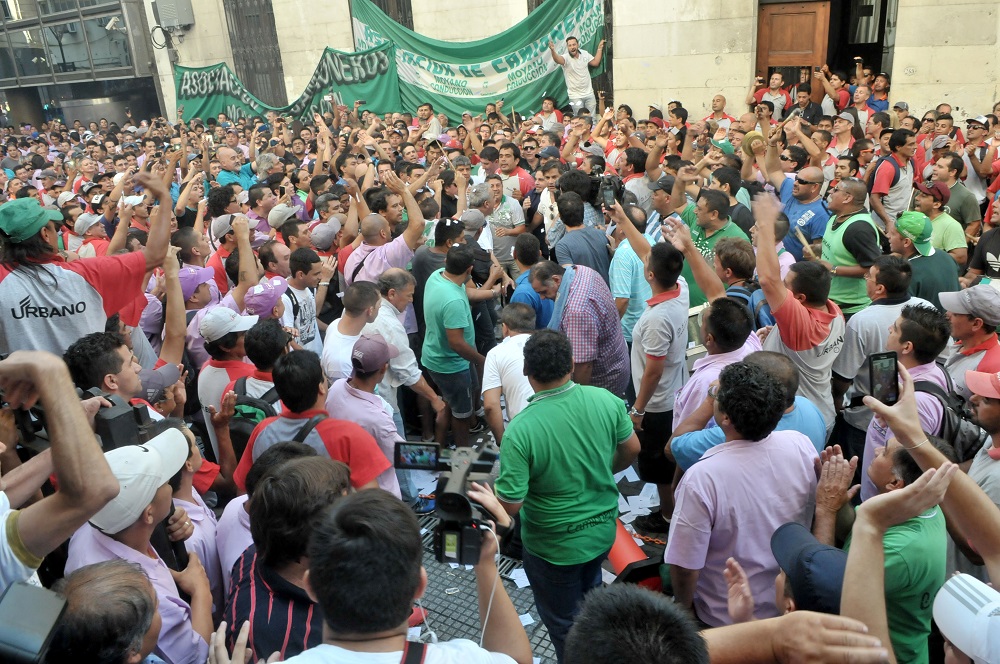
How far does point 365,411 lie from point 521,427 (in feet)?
3.04

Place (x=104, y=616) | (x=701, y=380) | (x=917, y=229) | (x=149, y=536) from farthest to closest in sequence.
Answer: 1. (x=917, y=229)
2. (x=701, y=380)
3. (x=149, y=536)
4. (x=104, y=616)

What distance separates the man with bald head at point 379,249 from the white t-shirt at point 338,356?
1.34m

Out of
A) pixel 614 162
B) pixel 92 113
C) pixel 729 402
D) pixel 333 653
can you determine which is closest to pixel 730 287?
pixel 729 402

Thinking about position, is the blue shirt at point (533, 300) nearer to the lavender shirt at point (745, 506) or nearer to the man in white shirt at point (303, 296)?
the man in white shirt at point (303, 296)

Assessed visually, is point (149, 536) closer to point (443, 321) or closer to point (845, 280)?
point (443, 321)

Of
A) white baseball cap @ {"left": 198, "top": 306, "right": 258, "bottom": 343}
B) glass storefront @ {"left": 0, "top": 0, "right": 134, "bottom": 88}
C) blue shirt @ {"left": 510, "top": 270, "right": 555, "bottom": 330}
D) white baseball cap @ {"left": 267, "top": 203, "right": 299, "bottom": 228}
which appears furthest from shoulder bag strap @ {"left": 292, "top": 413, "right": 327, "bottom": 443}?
glass storefront @ {"left": 0, "top": 0, "right": 134, "bottom": 88}

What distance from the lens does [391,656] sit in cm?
162

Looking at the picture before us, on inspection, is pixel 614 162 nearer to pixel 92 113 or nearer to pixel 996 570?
pixel 996 570

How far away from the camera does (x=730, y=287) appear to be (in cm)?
459

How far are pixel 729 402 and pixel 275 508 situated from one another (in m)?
1.61

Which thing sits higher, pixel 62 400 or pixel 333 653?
pixel 62 400

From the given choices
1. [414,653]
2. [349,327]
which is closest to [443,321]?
[349,327]

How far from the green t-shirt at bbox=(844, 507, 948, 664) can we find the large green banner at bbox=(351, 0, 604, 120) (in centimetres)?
1316

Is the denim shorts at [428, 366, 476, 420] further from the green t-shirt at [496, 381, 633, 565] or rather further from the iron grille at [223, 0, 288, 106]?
the iron grille at [223, 0, 288, 106]
